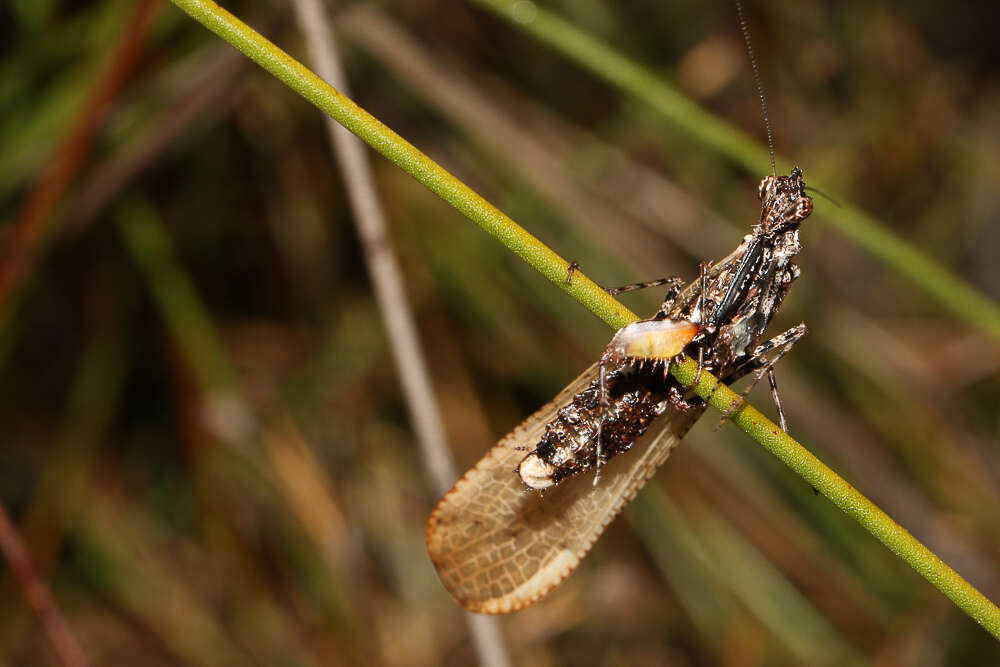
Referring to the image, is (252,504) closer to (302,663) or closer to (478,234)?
(302,663)

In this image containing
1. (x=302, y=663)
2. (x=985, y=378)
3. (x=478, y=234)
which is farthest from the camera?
(x=985, y=378)

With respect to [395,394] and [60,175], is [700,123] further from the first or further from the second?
[395,394]

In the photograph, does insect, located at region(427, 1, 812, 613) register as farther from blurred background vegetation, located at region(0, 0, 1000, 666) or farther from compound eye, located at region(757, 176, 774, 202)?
blurred background vegetation, located at region(0, 0, 1000, 666)

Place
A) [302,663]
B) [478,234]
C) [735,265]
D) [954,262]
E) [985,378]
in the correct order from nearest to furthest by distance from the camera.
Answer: [735,265] → [302,663] → [478,234] → [985,378] → [954,262]

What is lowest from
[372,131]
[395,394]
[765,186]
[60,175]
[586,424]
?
[372,131]

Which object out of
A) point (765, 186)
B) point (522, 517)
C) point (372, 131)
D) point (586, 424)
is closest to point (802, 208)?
point (765, 186)

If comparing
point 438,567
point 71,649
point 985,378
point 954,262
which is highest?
point 954,262

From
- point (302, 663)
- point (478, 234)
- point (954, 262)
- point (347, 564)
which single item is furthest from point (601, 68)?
A: point (954, 262)
